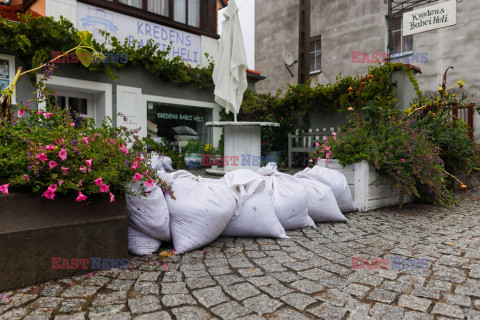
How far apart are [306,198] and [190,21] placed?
22.3 ft

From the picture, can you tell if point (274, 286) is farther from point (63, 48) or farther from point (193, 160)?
point (63, 48)

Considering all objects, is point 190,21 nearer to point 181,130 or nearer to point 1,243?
point 181,130

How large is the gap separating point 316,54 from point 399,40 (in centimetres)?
321

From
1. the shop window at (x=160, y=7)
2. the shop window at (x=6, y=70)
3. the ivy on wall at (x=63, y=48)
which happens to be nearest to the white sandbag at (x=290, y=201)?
the ivy on wall at (x=63, y=48)

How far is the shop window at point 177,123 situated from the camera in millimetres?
7410

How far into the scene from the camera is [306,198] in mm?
2904

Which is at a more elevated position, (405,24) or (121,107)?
(405,24)

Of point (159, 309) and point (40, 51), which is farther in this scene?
point (40, 51)

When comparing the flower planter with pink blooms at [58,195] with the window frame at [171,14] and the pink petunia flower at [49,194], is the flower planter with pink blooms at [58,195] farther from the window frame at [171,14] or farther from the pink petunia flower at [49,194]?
the window frame at [171,14]

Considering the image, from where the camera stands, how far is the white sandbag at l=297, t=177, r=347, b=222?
120 inches

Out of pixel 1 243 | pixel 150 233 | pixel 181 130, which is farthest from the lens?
pixel 181 130

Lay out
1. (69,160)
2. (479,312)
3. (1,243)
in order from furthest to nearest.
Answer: (69,160), (1,243), (479,312)

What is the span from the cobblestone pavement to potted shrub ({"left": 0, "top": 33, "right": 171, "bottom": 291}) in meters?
0.12

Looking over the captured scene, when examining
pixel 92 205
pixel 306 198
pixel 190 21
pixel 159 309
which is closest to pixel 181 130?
pixel 190 21
